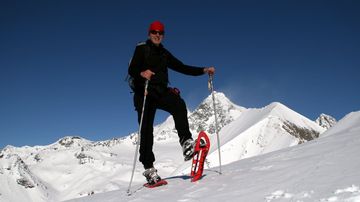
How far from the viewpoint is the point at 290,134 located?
149625 mm

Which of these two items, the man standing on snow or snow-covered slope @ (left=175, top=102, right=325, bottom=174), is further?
snow-covered slope @ (left=175, top=102, right=325, bottom=174)

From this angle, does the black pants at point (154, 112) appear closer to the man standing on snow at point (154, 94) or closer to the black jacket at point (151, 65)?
the man standing on snow at point (154, 94)

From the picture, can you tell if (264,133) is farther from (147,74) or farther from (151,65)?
(147,74)

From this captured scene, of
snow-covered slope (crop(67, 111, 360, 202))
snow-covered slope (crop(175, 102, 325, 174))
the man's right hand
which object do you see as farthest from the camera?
snow-covered slope (crop(175, 102, 325, 174))

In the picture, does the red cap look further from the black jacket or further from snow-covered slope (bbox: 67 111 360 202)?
snow-covered slope (bbox: 67 111 360 202)

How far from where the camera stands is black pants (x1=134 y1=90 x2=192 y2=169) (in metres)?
7.93

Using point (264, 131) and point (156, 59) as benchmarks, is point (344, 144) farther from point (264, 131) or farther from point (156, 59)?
point (264, 131)

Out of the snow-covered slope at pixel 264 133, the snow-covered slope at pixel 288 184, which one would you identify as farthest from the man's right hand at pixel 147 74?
the snow-covered slope at pixel 264 133

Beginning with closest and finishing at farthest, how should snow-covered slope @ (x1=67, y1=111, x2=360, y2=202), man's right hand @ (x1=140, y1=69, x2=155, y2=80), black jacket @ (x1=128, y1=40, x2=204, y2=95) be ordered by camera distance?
snow-covered slope @ (x1=67, y1=111, x2=360, y2=202) → man's right hand @ (x1=140, y1=69, x2=155, y2=80) → black jacket @ (x1=128, y1=40, x2=204, y2=95)

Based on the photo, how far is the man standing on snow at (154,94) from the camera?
7.88 metres

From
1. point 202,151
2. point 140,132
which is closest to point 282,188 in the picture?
point 202,151

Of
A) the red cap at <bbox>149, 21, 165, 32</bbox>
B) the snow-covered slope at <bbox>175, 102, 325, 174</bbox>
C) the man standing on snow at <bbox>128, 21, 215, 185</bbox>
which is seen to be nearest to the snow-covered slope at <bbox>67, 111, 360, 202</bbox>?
the man standing on snow at <bbox>128, 21, 215, 185</bbox>

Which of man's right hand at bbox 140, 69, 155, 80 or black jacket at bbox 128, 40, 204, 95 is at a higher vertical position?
black jacket at bbox 128, 40, 204, 95

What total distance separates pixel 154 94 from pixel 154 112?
0.50m
